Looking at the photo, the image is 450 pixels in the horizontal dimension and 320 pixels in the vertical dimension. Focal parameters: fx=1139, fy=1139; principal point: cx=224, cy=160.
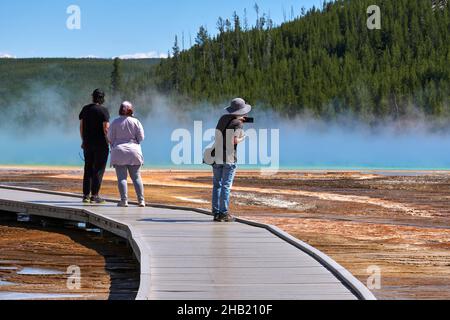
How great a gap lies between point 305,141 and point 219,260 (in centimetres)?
9837

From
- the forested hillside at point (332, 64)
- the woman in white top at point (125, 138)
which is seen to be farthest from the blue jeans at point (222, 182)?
the forested hillside at point (332, 64)

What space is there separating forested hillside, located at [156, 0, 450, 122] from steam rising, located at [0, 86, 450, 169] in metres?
1.71

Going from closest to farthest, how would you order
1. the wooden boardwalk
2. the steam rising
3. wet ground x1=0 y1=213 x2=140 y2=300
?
the wooden boardwalk → wet ground x1=0 y1=213 x2=140 y2=300 → the steam rising

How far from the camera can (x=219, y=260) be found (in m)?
12.5

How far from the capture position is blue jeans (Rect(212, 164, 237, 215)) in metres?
16.2

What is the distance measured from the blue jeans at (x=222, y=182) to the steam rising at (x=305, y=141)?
52036 mm

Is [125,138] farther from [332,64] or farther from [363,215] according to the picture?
[332,64]

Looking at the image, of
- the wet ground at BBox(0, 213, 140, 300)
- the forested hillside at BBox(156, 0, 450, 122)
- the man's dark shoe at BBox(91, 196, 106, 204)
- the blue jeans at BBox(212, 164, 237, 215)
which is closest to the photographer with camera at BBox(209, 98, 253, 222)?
the blue jeans at BBox(212, 164, 237, 215)

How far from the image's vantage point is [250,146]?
9431cm

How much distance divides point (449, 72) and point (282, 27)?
127ft

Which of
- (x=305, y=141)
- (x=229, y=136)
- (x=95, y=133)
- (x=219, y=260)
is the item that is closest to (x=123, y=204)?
(x=95, y=133)

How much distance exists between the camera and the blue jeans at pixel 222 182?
16219 mm

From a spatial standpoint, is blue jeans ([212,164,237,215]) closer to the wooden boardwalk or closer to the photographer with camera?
the photographer with camera

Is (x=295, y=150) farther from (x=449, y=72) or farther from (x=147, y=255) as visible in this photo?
(x=147, y=255)
